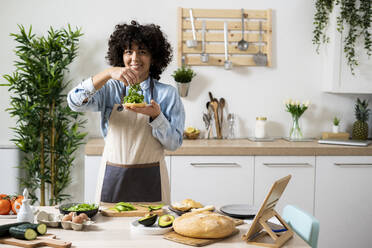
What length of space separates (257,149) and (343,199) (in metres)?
0.83

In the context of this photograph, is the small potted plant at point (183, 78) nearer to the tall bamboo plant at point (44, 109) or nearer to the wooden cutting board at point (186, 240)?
the tall bamboo plant at point (44, 109)

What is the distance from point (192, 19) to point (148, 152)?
189 cm

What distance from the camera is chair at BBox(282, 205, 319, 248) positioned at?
6.14 feet

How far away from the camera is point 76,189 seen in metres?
3.88

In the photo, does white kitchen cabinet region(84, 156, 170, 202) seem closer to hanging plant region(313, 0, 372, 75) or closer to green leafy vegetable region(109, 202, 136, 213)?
green leafy vegetable region(109, 202, 136, 213)

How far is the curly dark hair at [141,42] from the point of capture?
2.29 metres

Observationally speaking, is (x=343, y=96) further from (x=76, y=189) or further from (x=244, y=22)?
(x=76, y=189)

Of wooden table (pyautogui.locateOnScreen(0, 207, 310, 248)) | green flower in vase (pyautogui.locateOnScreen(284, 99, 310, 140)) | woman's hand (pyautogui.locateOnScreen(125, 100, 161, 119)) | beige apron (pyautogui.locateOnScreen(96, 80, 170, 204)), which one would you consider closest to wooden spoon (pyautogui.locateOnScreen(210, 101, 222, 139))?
green flower in vase (pyautogui.locateOnScreen(284, 99, 310, 140))

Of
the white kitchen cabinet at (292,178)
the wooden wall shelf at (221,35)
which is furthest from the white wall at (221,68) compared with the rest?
the white kitchen cabinet at (292,178)

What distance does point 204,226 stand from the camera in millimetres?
1583

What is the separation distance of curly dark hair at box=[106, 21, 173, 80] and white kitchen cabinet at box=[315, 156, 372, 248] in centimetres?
175

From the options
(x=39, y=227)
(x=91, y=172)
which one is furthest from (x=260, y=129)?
(x=39, y=227)

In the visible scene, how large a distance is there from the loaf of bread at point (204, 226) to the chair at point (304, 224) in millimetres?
431

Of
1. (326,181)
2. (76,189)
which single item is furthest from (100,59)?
(326,181)
